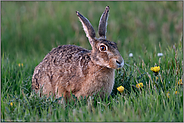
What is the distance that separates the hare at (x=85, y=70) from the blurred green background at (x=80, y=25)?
11.5 ft

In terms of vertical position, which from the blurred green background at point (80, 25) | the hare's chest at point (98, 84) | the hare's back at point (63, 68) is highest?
the blurred green background at point (80, 25)

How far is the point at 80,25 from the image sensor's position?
922 cm

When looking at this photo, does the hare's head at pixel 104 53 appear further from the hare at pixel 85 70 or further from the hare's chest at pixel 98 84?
the hare's chest at pixel 98 84

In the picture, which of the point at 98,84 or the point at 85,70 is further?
the point at 85,70

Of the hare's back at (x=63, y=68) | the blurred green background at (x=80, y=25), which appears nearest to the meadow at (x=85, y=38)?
the blurred green background at (x=80, y=25)

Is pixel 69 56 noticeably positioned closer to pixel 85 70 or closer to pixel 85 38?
pixel 85 70

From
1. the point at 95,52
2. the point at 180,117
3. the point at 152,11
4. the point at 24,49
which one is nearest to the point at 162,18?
the point at 152,11

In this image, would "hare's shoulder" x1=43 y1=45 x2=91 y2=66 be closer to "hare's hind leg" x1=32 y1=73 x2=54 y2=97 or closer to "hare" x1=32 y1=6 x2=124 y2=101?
"hare" x1=32 y1=6 x2=124 y2=101

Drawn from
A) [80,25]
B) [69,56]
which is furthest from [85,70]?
[80,25]

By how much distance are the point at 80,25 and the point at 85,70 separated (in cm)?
499

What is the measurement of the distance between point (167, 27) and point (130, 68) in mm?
4128

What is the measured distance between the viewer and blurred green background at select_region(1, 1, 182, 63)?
852cm

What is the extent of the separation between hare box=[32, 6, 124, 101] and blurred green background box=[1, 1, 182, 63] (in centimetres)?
350

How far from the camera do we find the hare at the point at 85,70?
422cm
